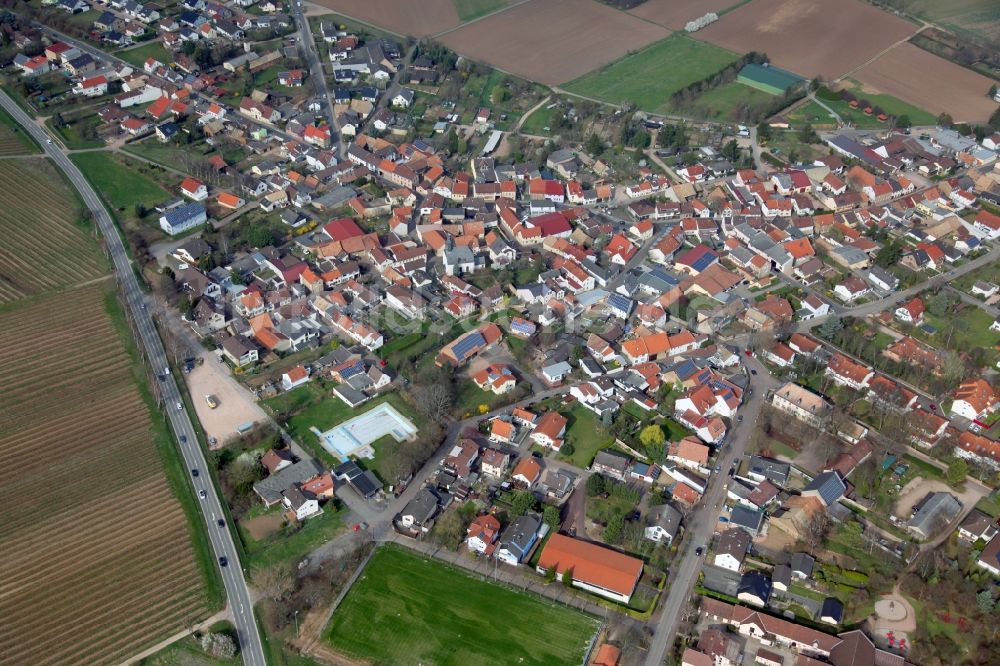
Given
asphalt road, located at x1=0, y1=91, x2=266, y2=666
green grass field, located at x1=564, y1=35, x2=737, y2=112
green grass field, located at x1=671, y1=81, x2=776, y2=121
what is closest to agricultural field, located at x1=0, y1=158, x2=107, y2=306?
asphalt road, located at x1=0, y1=91, x2=266, y2=666

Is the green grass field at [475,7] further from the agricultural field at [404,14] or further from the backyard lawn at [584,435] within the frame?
the backyard lawn at [584,435]

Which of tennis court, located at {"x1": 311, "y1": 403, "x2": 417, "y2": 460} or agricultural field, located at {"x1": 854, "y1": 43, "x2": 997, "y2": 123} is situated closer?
tennis court, located at {"x1": 311, "y1": 403, "x2": 417, "y2": 460}

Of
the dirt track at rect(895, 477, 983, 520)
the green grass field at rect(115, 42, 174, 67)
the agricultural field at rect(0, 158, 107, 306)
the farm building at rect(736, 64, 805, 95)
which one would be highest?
the green grass field at rect(115, 42, 174, 67)

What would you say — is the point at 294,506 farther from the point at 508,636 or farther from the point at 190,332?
the point at 190,332

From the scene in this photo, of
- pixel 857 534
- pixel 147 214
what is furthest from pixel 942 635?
pixel 147 214

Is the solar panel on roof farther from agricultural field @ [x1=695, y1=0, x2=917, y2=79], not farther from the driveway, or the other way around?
agricultural field @ [x1=695, y1=0, x2=917, y2=79]

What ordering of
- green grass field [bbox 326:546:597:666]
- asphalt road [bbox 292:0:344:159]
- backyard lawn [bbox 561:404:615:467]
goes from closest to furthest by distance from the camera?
green grass field [bbox 326:546:597:666]
backyard lawn [bbox 561:404:615:467]
asphalt road [bbox 292:0:344:159]

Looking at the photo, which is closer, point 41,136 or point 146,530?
point 146,530
